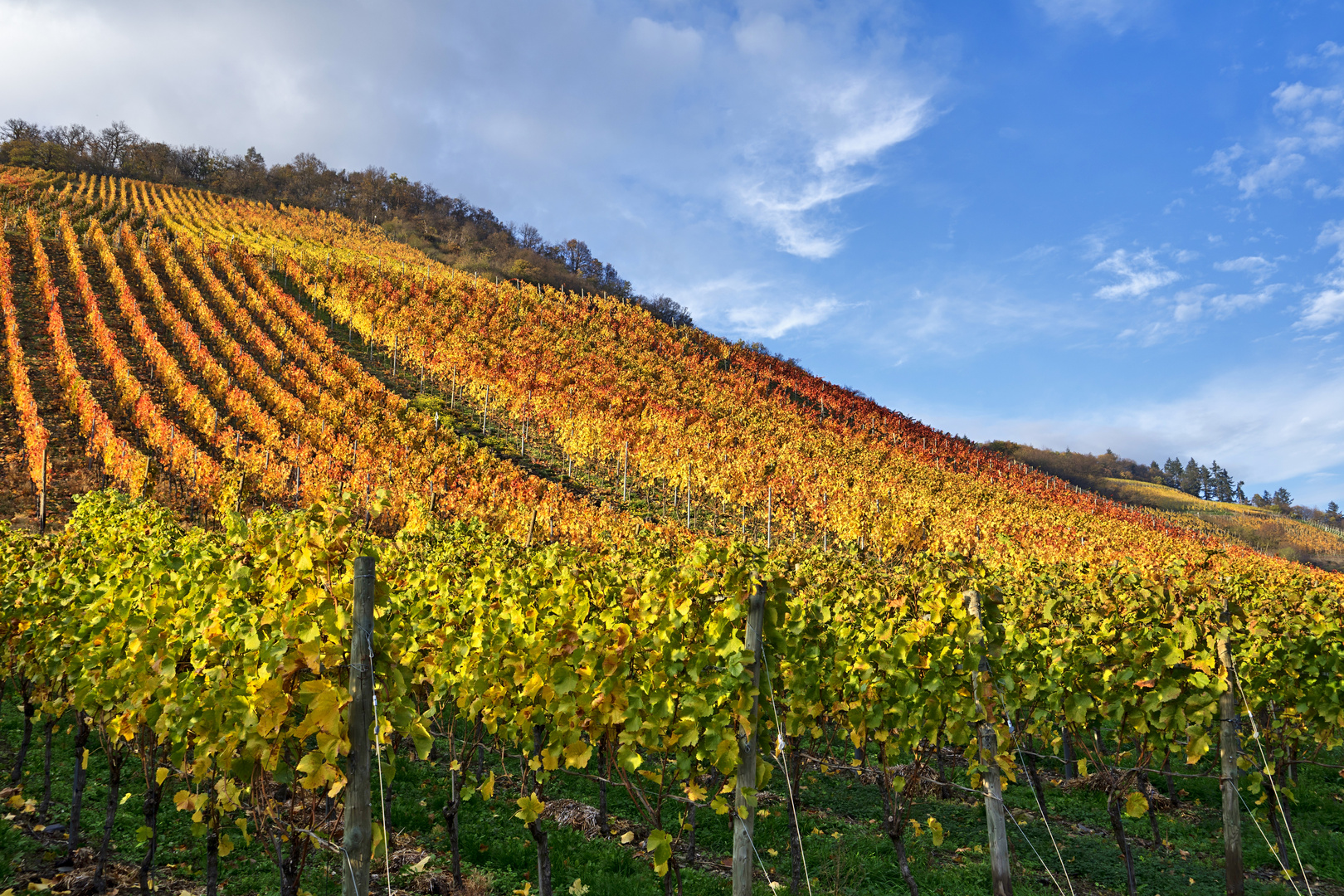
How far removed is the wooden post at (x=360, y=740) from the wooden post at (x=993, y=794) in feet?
13.0

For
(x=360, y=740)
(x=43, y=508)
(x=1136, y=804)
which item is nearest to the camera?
(x=360, y=740)

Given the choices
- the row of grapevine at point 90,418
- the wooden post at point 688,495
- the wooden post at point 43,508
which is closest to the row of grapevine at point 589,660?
the wooden post at point 43,508

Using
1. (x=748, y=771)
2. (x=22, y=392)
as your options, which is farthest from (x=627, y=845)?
(x=22, y=392)

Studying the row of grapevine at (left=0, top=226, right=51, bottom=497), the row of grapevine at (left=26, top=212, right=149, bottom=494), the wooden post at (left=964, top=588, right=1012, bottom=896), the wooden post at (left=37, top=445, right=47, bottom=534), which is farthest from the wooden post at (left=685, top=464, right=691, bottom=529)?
the wooden post at (left=964, top=588, right=1012, bottom=896)

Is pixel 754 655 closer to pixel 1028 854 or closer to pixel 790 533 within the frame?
pixel 1028 854

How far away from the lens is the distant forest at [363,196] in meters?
92.2

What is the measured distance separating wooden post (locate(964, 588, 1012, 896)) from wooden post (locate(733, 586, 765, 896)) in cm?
179

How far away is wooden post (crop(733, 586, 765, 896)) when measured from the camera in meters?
3.91

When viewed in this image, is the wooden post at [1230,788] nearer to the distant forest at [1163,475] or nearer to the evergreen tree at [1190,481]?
the distant forest at [1163,475]

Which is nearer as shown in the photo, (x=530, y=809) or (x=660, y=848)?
(x=660, y=848)

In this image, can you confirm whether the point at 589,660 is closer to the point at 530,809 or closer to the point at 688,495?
the point at 530,809

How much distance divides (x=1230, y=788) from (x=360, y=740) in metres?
6.37

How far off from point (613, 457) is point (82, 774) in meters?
31.5

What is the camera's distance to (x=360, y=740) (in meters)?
3.31
